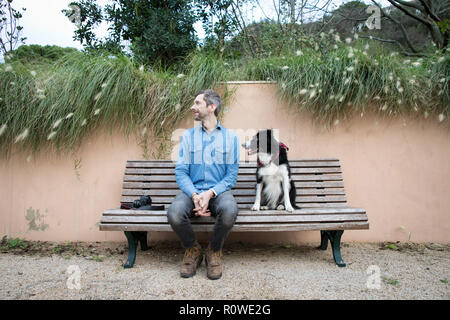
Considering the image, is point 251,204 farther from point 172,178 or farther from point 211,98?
point 211,98

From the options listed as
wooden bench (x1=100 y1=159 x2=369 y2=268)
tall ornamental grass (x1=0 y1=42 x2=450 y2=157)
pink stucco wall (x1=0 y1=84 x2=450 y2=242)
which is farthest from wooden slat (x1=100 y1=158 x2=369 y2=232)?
tall ornamental grass (x1=0 y1=42 x2=450 y2=157)

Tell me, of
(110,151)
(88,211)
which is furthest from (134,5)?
(88,211)

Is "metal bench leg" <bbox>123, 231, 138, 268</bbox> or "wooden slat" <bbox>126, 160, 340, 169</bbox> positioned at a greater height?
"wooden slat" <bbox>126, 160, 340, 169</bbox>

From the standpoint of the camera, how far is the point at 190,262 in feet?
8.08

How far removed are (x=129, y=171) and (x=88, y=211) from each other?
74cm

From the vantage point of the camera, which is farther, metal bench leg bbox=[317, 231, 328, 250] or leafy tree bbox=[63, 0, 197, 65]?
leafy tree bbox=[63, 0, 197, 65]

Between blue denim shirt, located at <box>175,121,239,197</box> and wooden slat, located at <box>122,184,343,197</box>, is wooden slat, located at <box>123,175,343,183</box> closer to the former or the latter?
wooden slat, located at <box>122,184,343,197</box>

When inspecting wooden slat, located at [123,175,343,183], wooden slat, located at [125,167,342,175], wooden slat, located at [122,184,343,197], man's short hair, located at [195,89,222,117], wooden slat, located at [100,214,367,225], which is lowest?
wooden slat, located at [100,214,367,225]

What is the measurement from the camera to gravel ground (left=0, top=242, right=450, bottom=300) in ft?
6.95

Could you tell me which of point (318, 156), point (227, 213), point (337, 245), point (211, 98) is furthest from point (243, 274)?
point (318, 156)

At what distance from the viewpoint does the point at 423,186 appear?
3.42m

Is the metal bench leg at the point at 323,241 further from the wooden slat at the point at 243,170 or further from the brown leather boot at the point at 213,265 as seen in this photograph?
the brown leather boot at the point at 213,265

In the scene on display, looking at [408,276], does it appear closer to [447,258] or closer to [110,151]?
[447,258]

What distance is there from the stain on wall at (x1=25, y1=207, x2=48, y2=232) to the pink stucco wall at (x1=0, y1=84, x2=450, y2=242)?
1cm
